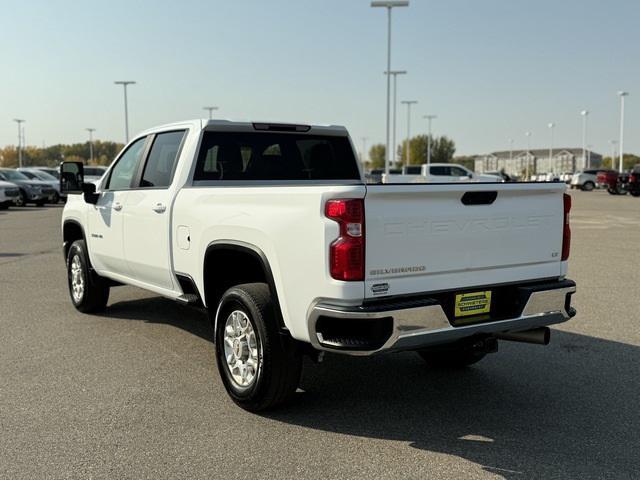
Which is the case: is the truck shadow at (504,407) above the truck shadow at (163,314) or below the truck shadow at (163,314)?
below

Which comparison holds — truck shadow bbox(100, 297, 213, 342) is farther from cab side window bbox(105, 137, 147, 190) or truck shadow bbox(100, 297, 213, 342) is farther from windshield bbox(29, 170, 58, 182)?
windshield bbox(29, 170, 58, 182)

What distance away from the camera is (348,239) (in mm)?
3680

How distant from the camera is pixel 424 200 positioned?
3893 millimetres

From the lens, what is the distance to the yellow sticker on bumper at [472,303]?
405 cm

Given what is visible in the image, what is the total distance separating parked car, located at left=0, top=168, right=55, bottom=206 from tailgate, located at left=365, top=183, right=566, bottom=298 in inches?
1179

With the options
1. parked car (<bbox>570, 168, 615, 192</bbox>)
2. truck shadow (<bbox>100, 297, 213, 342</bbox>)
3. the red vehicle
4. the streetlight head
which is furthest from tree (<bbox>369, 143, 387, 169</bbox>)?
truck shadow (<bbox>100, 297, 213, 342</bbox>)

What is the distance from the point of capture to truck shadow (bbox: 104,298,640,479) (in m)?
3.80

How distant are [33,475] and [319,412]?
5.83ft

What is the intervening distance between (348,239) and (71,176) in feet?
14.6

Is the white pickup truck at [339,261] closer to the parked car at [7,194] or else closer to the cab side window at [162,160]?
the cab side window at [162,160]

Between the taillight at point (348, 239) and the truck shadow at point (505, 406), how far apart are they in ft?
3.60

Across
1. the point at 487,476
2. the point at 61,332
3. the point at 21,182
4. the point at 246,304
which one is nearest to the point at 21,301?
the point at 61,332

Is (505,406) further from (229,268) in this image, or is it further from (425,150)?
(425,150)

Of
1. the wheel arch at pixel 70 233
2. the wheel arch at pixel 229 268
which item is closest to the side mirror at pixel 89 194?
the wheel arch at pixel 70 233
